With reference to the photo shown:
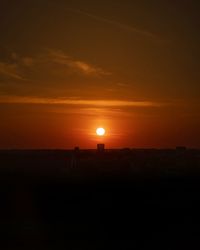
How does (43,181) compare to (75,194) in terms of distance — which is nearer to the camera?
(75,194)

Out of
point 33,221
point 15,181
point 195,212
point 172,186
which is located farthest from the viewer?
point 15,181

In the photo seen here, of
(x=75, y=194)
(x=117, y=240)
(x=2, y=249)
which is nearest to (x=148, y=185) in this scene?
(x=75, y=194)

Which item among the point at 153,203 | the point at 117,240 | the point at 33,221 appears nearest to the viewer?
the point at 117,240

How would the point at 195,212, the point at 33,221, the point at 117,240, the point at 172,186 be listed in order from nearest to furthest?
1. the point at 117,240
2. the point at 33,221
3. the point at 195,212
4. the point at 172,186

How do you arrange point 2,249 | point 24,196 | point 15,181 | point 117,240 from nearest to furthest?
point 2,249 < point 117,240 < point 24,196 < point 15,181

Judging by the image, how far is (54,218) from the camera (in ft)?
65.8

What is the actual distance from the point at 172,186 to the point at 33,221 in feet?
35.4

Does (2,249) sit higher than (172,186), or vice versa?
(172,186)

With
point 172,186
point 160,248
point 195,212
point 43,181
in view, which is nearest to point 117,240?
point 160,248

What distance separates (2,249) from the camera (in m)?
15.7

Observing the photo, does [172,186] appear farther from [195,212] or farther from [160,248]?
[160,248]

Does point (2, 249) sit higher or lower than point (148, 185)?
lower

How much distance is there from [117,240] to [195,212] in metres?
4.96

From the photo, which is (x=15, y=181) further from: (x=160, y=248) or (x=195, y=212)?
(x=160, y=248)
